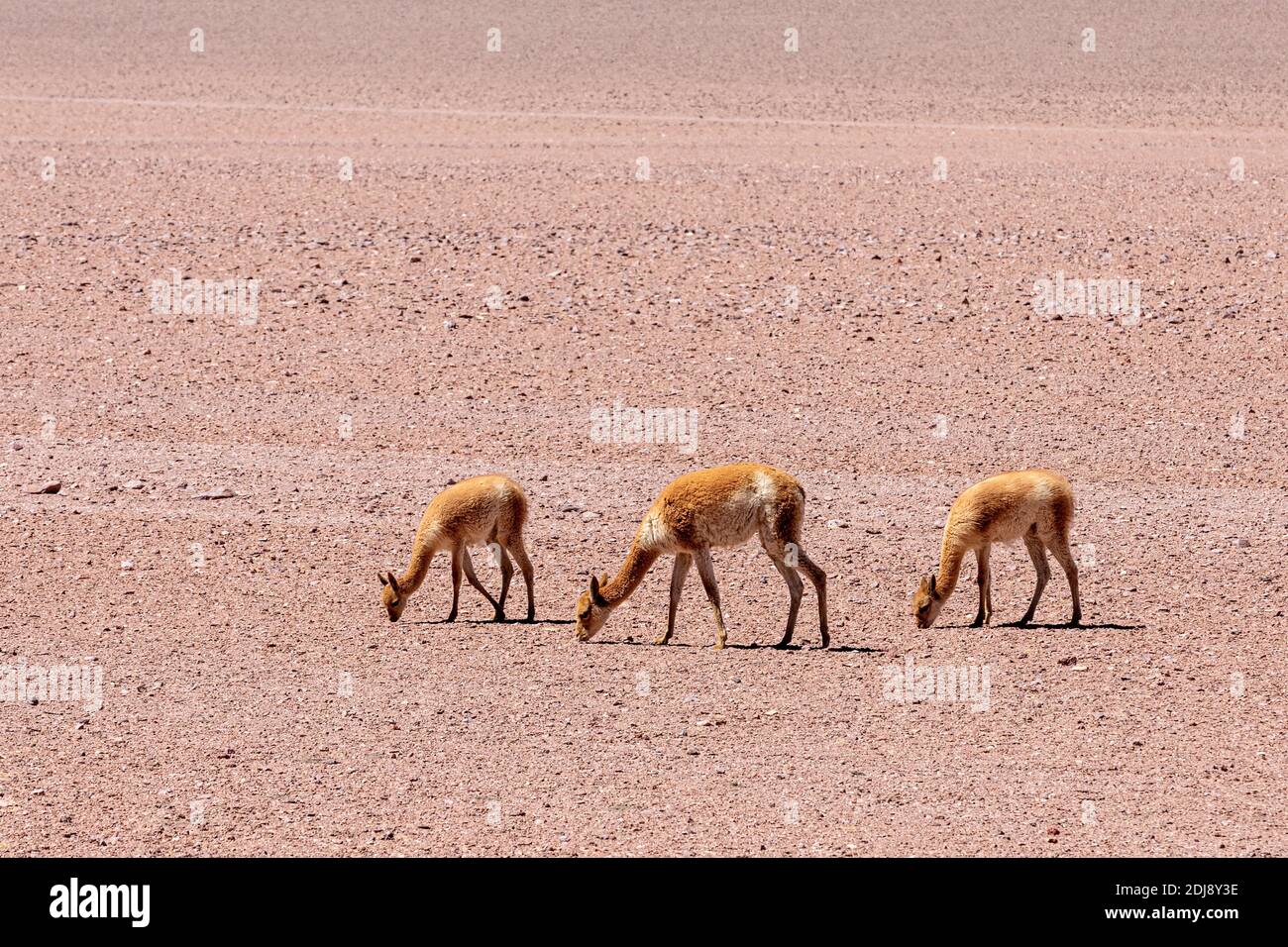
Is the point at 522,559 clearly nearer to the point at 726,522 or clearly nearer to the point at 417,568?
the point at 417,568

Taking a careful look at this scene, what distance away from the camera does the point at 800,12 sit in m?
50.4

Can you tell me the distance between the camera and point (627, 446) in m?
16.1

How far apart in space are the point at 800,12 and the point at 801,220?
2691 cm

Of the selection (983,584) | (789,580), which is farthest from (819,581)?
(983,584)

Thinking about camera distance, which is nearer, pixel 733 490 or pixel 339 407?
pixel 733 490

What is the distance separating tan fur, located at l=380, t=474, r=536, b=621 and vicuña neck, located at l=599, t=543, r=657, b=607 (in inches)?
26.7

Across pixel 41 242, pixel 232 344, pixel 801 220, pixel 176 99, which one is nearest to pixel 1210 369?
pixel 801 220

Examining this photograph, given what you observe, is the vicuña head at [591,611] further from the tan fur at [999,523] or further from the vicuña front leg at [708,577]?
the tan fur at [999,523]

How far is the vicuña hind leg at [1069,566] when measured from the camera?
34.6ft

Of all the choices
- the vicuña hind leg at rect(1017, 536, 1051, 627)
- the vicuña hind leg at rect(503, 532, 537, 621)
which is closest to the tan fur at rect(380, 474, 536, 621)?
the vicuña hind leg at rect(503, 532, 537, 621)

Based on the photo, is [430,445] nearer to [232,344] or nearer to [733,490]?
[232,344]

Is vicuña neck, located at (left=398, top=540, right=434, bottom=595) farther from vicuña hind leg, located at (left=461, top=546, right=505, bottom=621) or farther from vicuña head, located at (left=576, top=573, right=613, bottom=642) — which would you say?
vicuña head, located at (left=576, top=573, right=613, bottom=642)

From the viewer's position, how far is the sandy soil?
862cm

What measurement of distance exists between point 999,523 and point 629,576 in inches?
80.0
